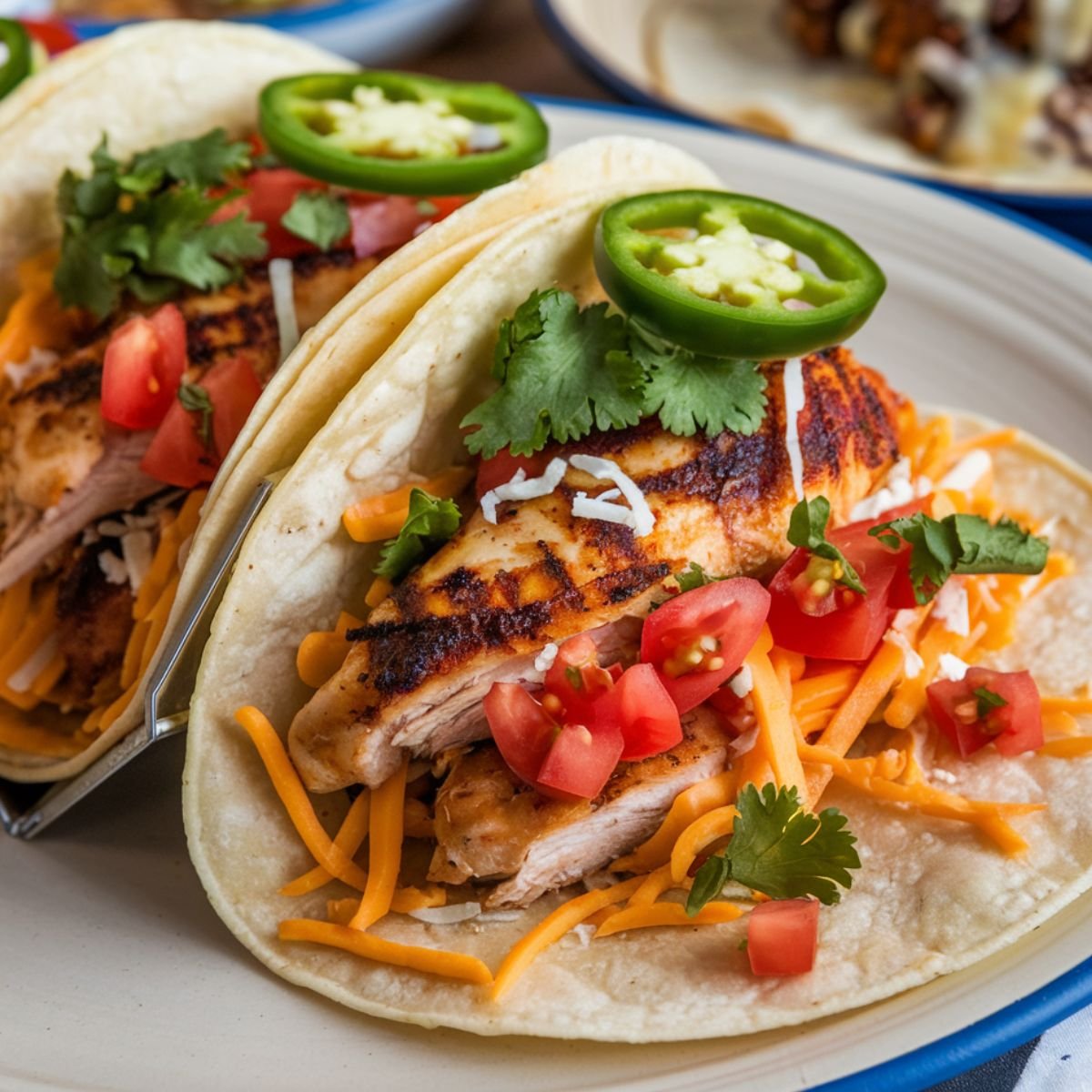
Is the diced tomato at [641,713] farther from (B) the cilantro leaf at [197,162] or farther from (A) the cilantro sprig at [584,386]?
(B) the cilantro leaf at [197,162]

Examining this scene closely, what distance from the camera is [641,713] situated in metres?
2.63

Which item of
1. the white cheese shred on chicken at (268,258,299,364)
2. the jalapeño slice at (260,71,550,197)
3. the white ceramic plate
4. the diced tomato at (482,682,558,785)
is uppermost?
the jalapeño slice at (260,71,550,197)

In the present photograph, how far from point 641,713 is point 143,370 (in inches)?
57.5

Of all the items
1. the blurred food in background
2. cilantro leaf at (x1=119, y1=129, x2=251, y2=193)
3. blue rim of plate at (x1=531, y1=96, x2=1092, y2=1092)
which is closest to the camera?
blue rim of plate at (x1=531, y1=96, x2=1092, y2=1092)

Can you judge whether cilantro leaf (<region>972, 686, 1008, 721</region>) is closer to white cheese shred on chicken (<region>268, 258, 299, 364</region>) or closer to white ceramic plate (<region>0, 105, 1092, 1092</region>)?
white ceramic plate (<region>0, 105, 1092, 1092</region>)

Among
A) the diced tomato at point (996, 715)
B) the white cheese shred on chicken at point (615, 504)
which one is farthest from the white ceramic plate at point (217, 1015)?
the white cheese shred on chicken at point (615, 504)

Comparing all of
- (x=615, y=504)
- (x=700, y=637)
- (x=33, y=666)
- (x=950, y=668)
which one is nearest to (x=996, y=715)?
(x=950, y=668)

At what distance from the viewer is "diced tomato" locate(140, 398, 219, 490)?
10.3ft

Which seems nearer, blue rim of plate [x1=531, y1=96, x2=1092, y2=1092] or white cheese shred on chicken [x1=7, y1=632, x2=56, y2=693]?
blue rim of plate [x1=531, y1=96, x2=1092, y2=1092]

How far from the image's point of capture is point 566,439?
285 centimetres

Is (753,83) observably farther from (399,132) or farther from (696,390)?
(696,390)

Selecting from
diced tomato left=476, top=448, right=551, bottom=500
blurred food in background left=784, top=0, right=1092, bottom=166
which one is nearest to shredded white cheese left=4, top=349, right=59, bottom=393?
diced tomato left=476, top=448, right=551, bottom=500

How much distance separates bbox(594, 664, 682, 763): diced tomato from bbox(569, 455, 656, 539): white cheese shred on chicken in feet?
0.96

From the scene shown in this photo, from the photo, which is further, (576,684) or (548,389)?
(548,389)
